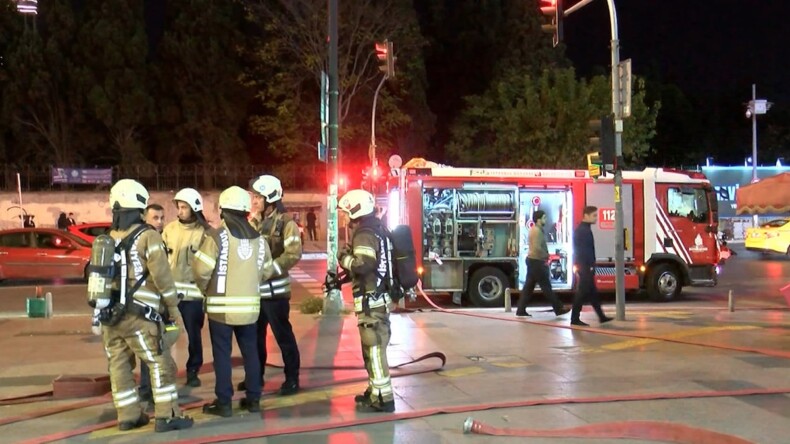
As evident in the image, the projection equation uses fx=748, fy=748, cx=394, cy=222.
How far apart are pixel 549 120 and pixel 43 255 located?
21.1m

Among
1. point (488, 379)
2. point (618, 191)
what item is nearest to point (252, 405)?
point (488, 379)

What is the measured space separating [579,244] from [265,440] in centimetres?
646

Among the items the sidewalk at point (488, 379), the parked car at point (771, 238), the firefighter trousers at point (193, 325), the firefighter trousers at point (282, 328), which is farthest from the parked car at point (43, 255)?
the parked car at point (771, 238)

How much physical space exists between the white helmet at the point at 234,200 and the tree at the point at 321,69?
82.8 ft

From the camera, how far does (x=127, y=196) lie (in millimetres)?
5684

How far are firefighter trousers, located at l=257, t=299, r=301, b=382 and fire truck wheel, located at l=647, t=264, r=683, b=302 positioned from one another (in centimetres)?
985

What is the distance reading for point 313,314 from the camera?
12047mm

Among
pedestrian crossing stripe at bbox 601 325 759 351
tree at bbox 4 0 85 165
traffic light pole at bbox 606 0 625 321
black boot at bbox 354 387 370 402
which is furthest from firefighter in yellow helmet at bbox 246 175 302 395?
tree at bbox 4 0 85 165

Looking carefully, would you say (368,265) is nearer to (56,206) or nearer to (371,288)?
(371,288)

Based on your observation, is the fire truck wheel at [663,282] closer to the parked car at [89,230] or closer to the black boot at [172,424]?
the black boot at [172,424]

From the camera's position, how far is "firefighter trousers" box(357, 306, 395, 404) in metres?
6.10

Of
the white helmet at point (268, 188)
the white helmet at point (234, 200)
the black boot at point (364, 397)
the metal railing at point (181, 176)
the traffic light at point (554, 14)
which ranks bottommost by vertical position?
the black boot at point (364, 397)

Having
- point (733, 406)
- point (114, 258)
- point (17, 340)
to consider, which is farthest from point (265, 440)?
point (17, 340)

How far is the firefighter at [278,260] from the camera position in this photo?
671cm
